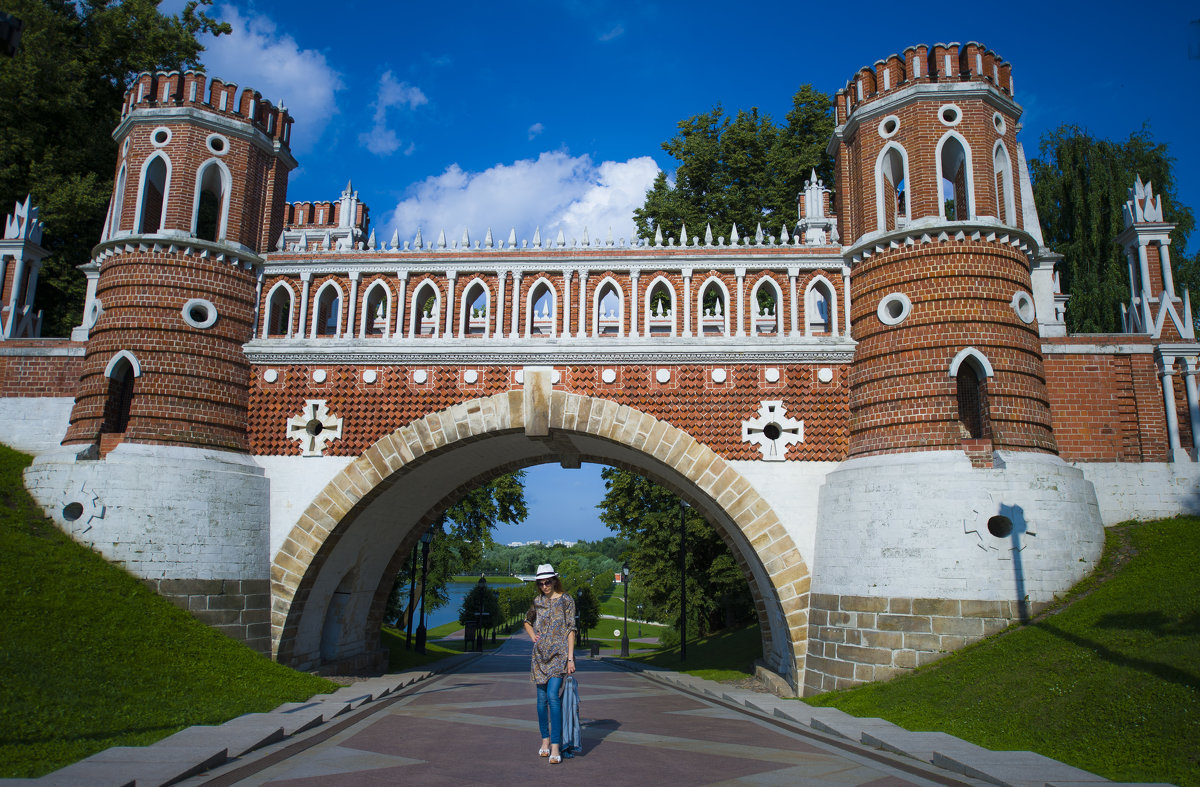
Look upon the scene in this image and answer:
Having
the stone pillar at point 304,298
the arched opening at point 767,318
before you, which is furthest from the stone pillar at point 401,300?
the arched opening at point 767,318

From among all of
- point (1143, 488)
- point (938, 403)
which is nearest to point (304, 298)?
point (938, 403)

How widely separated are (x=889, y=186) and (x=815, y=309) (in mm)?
2396

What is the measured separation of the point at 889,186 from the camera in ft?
45.3

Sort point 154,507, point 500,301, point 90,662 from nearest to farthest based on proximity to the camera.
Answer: point 90,662, point 154,507, point 500,301

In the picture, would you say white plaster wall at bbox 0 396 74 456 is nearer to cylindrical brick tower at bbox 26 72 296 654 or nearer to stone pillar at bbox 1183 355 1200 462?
cylindrical brick tower at bbox 26 72 296 654

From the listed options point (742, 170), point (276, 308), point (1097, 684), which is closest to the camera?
point (1097, 684)

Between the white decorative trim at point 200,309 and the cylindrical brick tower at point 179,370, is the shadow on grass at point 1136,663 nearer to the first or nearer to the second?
the cylindrical brick tower at point 179,370

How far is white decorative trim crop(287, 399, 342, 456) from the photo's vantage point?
14.1 m

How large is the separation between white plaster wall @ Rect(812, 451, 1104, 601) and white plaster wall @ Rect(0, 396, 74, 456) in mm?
13919

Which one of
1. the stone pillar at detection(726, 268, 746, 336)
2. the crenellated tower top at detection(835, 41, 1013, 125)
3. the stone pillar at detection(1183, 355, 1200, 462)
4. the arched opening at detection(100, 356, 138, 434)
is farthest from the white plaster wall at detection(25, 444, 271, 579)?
the stone pillar at detection(1183, 355, 1200, 462)

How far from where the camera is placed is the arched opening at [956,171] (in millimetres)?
12812

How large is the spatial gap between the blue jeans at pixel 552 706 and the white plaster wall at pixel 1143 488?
9.99 m

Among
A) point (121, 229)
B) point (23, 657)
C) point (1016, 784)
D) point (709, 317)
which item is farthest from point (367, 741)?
point (121, 229)

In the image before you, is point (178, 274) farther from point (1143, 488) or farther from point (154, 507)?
point (1143, 488)
